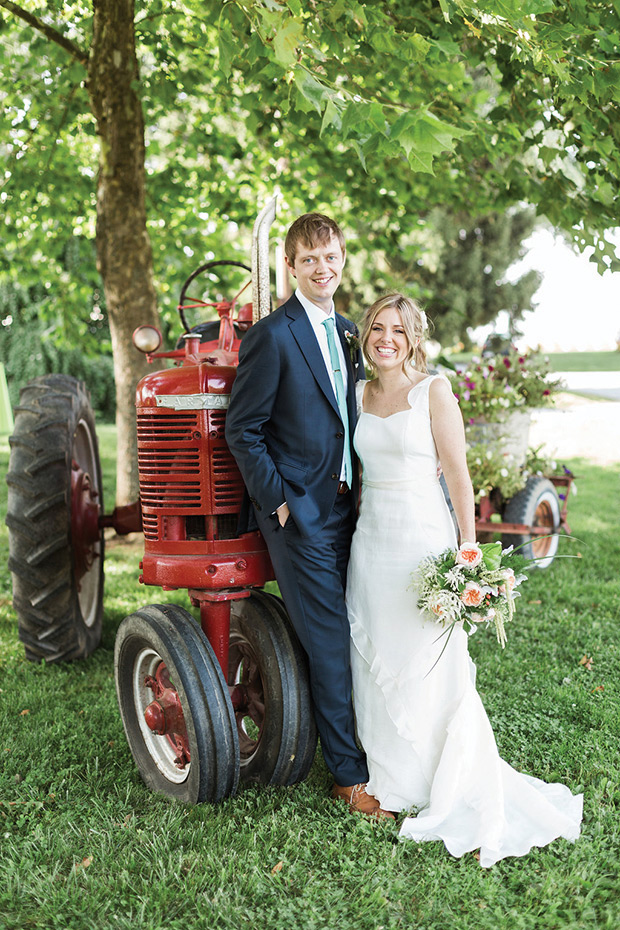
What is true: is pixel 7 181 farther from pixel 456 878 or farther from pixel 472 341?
pixel 472 341

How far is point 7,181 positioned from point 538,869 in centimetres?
656

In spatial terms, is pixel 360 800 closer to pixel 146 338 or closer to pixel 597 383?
pixel 146 338

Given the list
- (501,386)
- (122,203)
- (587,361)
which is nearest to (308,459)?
(501,386)

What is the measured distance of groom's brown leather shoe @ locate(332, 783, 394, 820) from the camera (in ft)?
9.04

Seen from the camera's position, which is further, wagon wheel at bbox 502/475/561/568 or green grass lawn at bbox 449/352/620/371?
green grass lawn at bbox 449/352/620/371

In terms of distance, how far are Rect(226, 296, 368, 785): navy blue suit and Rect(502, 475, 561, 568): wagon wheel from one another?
306 centimetres

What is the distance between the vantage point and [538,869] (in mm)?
2463

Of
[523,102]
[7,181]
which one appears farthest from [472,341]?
[523,102]

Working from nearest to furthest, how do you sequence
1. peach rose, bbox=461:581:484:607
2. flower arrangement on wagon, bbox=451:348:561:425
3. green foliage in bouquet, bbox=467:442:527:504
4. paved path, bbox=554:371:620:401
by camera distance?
peach rose, bbox=461:581:484:607 < green foliage in bouquet, bbox=467:442:527:504 < flower arrangement on wagon, bbox=451:348:561:425 < paved path, bbox=554:371:620:401

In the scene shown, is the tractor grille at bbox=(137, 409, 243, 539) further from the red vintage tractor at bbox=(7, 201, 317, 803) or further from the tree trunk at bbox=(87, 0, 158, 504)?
the tree trunk at bbox=(87, 0, 158, 504)

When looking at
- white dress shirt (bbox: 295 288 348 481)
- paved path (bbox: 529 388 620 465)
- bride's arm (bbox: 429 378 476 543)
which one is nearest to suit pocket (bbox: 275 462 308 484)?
white dress shirt (bbox: 295 288 348 481)

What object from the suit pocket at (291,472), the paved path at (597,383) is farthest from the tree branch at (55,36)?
the paved path at (597,383)

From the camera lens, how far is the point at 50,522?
12.8 ft

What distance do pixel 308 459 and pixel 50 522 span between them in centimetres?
172
